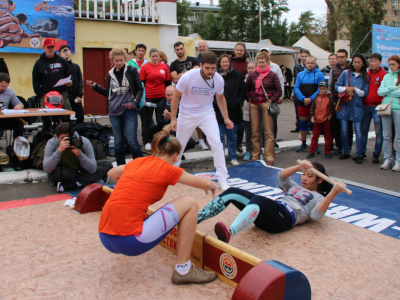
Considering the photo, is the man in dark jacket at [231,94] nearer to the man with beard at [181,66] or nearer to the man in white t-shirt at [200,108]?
the man with beard at [181,66]

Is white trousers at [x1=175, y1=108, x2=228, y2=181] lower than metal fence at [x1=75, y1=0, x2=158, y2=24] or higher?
lower

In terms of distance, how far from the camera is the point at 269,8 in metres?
60.5

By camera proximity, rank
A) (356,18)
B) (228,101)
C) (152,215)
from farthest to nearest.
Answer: (356,18), (228,101), (152,215)

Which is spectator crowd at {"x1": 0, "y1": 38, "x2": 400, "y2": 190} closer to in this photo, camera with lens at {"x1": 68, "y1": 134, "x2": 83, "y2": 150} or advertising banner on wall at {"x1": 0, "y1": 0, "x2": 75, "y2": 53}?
camera with lens at {"x1": 68, "y1": 134, "x2": 83, "y2": 150}

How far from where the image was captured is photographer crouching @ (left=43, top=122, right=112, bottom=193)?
606 centimetres

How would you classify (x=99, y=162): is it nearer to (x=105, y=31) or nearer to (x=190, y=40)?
(x=105, y=31)

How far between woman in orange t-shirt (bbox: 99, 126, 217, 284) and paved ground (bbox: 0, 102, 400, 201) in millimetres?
3537

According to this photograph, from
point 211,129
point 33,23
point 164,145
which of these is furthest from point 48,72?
point 33,23

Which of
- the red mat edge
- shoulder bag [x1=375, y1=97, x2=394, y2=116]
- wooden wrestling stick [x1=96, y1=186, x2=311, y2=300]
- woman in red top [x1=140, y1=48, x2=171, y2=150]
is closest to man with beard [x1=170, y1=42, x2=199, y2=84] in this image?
woman in red top [x1=140, y1=48, x2=171, y2=150]

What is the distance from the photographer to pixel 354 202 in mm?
5711

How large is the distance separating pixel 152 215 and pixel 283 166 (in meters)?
5.10

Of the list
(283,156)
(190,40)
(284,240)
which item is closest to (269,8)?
(190,40)

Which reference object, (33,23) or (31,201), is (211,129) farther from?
(33,23)

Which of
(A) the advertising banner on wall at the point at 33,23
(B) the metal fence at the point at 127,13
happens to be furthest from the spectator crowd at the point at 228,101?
(B) the metal fence at the point at 127,13
